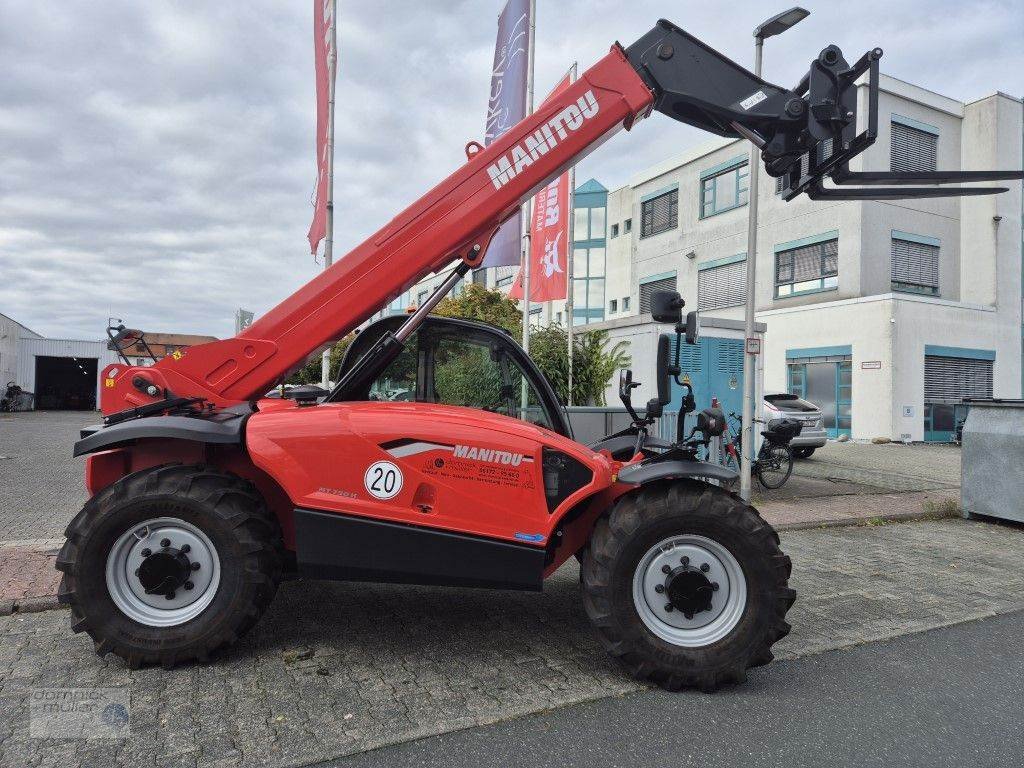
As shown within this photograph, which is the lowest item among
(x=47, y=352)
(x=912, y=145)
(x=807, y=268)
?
(x=47, y=352)

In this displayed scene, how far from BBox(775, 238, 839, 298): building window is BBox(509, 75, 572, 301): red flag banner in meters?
14.9

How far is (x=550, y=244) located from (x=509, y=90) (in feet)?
8.74

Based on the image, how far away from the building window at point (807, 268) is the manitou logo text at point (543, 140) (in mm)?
21918

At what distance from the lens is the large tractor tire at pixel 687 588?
3588 mm

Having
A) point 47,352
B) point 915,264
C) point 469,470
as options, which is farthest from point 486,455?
point 47,352

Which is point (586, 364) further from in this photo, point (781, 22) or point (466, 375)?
point (466, 375)

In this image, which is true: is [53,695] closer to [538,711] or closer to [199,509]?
[199,509]

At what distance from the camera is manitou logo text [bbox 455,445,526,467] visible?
372 centimetres

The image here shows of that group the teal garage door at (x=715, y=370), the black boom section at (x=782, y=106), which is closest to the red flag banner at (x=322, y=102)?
the black boom section at (x=782, y=106)

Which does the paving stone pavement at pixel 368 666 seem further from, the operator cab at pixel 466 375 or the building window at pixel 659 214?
the building window at pixel 659 214

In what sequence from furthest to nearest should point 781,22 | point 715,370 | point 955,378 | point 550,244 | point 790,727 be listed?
point 955,378 → point 550,244 → point 715,370 → point 781,22 → point 790,727

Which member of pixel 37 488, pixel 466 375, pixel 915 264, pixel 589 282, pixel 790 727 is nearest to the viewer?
pixel 790 727

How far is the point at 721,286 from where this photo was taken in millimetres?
28406

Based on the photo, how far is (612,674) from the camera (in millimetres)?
3764
